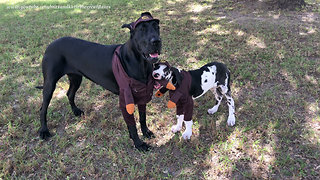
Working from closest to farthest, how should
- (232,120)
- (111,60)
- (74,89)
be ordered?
(111,60) → (232,120) → (74,89)

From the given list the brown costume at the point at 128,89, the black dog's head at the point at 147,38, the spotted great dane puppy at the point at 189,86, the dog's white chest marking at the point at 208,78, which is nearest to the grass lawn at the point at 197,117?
the spotted great dane puppy at the point at 189,86

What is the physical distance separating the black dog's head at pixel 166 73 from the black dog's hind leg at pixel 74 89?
1.77m

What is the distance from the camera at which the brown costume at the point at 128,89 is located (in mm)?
3400

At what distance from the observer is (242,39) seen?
24.9ft

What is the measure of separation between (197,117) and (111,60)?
2.14 m

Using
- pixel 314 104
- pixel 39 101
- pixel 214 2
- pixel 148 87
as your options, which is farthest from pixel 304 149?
pixel 214 2

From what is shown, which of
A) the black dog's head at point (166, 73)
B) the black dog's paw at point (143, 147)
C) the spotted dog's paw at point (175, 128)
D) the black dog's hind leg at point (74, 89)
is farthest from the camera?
the black dog's hind leg at point (74, 89)

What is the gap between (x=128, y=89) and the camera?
3.41m

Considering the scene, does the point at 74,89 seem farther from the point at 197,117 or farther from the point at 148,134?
the point at 197,117

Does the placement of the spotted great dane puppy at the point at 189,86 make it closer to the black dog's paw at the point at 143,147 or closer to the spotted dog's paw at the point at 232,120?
the spotted dog's paw at the point at 232,120

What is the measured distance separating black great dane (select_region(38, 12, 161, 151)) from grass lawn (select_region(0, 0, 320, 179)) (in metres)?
0.47

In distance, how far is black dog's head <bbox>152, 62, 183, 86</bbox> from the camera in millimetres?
3692

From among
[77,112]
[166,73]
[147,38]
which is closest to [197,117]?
[166,73]

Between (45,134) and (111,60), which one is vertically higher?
(111,60)
